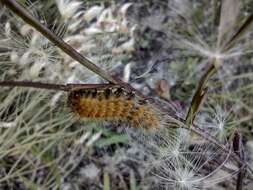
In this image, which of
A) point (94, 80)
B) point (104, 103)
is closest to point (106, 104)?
point (104, 103)

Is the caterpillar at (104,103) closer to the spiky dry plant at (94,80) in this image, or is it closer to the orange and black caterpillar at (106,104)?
the orange and black caterpillar at (106,104)

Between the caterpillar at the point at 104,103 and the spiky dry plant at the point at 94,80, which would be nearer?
the caterpillar at the point at 104,103


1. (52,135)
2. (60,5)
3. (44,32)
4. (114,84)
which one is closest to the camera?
(44,32)

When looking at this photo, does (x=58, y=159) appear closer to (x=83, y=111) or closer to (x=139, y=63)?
(x=139, y=63)

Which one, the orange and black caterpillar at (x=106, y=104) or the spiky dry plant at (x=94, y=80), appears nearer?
the orange and black caterpillar at (x=106, y=104)

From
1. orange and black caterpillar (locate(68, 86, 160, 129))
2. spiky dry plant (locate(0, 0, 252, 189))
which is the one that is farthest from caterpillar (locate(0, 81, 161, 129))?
spiky dry plant (locate(0, 0, 252, 189))

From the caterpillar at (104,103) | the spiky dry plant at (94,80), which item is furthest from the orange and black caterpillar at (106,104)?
the spiky dry plant at (94,80)

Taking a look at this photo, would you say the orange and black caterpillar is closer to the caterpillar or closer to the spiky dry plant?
the caterpillar

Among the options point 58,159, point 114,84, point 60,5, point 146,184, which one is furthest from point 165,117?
point 58,159

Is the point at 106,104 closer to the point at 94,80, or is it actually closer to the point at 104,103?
the point at 104,103
